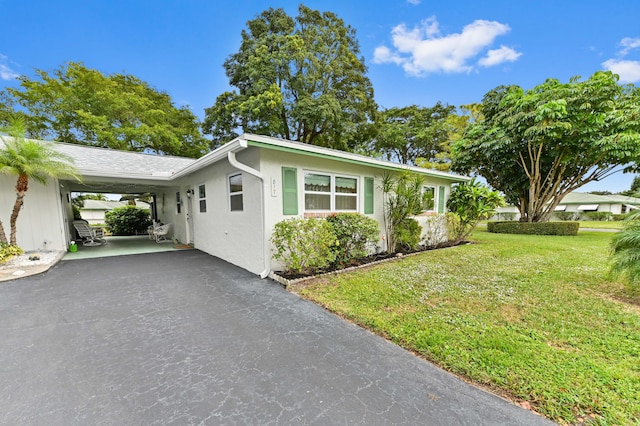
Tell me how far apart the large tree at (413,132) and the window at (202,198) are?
1572 cm

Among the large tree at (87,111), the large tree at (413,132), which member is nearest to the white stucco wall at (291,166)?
the large tree at (413,132)

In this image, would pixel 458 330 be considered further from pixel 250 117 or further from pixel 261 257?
pixel 250 117

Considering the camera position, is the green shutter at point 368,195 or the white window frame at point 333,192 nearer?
the white window frame at point 333,192

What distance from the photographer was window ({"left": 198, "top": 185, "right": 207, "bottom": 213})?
27.0 ft

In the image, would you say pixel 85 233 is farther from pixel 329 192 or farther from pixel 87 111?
pixel 87 111

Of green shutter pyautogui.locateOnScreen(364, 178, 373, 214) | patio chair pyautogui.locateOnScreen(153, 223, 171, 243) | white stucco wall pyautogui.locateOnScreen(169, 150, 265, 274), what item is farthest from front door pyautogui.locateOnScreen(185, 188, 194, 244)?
green shutter pyautogui.locateOnScreen(364, 178, 373, 214)

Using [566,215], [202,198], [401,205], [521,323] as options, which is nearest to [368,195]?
[401,205]

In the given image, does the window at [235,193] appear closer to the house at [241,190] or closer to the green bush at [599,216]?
the house at [241,190]

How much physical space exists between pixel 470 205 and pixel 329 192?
20.5ft

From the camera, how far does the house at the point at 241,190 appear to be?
18.0 ft

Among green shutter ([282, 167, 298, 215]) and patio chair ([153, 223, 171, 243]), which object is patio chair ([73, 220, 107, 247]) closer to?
patio chair ([153, 223, 171, 243])

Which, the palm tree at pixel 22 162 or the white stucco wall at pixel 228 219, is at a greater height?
the palm tree at pixel 22 162

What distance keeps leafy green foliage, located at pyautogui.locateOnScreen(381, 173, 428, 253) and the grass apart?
5.97 ft

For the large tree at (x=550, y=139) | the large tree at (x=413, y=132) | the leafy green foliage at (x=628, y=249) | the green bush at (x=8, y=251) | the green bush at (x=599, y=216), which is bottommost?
the green bush at (x=599, y=216)
